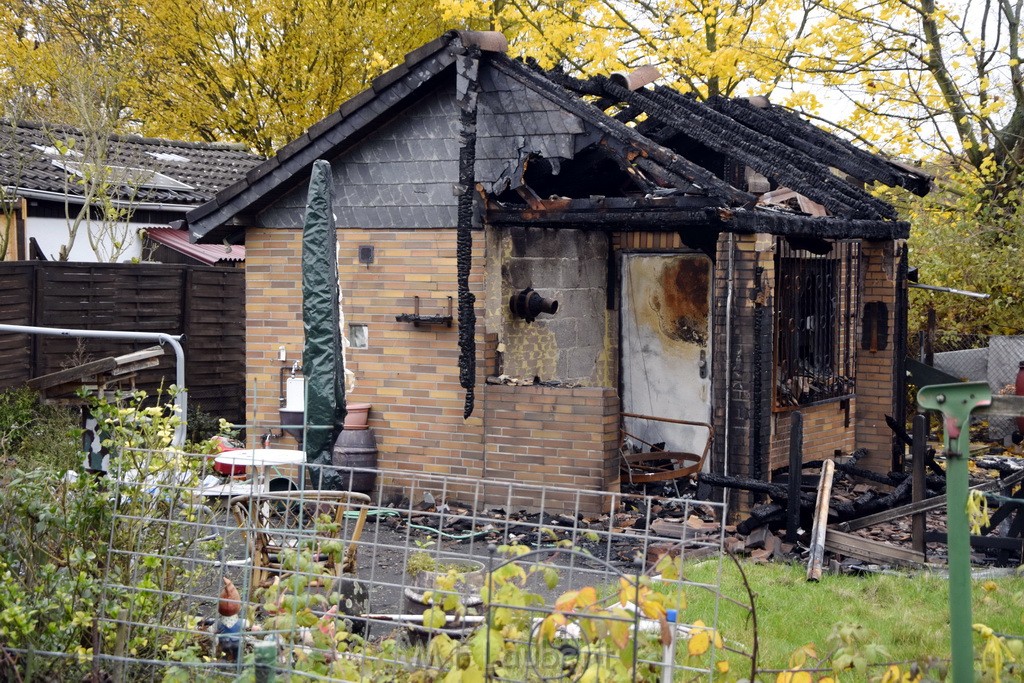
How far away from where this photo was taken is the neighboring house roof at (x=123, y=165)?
60.4 ft

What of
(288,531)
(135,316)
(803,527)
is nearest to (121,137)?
(135,316)

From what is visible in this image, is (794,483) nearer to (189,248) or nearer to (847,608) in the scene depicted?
(847,608)

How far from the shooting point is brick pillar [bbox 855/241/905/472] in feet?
39.4

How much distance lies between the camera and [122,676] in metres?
4.57

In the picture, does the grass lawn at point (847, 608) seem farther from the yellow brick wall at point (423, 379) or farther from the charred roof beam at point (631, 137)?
the charred roof beam at point (631, 137)

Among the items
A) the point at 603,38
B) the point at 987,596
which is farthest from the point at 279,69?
the point at 987,596

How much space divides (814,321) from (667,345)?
4.94 ft

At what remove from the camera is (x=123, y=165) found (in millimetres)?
20297

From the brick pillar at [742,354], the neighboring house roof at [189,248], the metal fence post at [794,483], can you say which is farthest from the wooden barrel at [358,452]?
the neighboring house roof at [189,248]

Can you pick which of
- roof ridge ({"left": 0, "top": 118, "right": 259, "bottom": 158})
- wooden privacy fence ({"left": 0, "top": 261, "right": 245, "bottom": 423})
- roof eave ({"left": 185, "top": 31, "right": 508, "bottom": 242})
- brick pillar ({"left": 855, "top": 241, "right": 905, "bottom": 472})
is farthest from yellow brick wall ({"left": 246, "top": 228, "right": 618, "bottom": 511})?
roof ridge ({"left": 0, "top": 118, "right": 259, "bottom": 158})

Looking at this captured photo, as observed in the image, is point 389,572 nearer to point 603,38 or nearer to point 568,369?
point 568,369

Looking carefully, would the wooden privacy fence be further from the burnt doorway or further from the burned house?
the burnt doorway

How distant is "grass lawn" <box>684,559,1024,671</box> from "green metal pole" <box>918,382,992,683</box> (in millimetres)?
2475

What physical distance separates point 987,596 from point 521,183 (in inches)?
201
